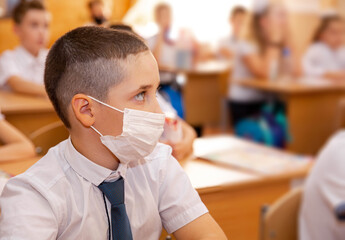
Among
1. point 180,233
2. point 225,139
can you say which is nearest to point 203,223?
point 180,233

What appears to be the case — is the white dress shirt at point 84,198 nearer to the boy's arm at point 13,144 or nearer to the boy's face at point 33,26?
the boy's arm at point 13,144

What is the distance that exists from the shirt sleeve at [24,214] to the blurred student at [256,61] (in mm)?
3160

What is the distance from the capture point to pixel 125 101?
0.65 m

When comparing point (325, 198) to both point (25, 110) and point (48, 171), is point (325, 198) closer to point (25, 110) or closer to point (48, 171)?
point (48, 171)

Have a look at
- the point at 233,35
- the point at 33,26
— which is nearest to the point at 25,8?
the point at 33,26

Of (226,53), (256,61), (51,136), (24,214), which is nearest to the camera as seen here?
(24,214)

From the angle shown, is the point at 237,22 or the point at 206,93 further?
the point at 206,93

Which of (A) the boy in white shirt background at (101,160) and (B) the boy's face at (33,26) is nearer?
(A) the boy in white shirt background at (101,160)

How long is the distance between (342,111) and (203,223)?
196 cm

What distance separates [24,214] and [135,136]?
0.61 ft

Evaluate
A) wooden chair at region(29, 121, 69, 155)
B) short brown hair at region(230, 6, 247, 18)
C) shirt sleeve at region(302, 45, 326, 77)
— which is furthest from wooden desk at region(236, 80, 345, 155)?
wooden chair at region(29, 121, 69, 155)

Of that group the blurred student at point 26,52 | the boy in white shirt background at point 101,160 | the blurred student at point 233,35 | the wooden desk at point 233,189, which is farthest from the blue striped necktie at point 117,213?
the blurred student at point 233,35

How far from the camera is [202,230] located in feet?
2.33

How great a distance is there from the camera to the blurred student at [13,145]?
1012 mm
